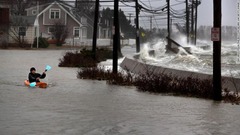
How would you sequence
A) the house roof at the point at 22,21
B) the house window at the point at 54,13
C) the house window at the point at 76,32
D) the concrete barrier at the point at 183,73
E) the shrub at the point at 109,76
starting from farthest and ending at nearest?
the house window at the point at 76,32
the house window at the point at 54,13
the house roof at the point at 22,21
the shrub at the point at 109,76
the concrete barrier at the point at 183,73

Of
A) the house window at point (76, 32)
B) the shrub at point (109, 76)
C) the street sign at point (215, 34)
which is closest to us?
the street sign at point (215, 34)

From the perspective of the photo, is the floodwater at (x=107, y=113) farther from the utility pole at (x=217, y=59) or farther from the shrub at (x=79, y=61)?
the shrub at (x=79, y=61)

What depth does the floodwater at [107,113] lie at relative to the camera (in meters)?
8.55

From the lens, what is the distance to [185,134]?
27.1ft

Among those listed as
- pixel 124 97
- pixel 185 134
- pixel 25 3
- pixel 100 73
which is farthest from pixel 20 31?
pixel 185 134

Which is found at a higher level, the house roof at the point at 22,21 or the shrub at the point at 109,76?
the house roof at the point at 22,21

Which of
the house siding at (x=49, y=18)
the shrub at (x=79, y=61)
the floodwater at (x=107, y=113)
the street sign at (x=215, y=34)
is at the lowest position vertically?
the floodwater at (x=107, y=113)

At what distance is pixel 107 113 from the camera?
34.6 feet

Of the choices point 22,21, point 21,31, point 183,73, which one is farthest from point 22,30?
point 183,73

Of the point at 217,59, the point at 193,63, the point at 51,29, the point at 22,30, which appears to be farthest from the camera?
the point at 51,29

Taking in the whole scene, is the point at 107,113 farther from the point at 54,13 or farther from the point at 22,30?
the point at 54,13

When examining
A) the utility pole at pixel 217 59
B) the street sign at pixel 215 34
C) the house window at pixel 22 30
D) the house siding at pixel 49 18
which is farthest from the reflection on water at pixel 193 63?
the house siding at pixel 49 18

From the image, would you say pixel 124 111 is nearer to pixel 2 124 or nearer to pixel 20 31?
pixel 2 124

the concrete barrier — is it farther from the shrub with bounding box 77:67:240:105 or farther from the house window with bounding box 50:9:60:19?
the house window with bounding box 50:9:60:19
